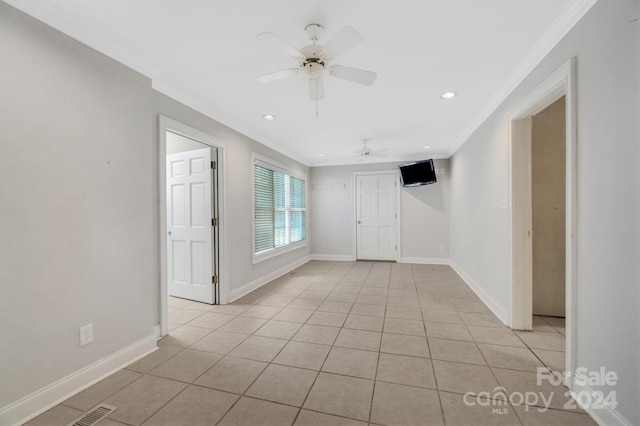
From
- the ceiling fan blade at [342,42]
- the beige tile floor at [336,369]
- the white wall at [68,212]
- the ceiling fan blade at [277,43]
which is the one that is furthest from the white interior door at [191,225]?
the ceiling fan blade at [342,42]

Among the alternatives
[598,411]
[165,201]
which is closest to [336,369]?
[598,411]

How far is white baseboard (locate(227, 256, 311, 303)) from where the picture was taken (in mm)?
3512

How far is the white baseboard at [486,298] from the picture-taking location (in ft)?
8.83

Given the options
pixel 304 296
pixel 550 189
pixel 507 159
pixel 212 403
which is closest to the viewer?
pixel 212 403

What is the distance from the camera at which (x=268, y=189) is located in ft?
14.9

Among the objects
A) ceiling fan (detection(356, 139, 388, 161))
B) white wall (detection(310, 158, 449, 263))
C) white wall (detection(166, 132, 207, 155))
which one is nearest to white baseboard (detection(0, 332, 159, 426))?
white wall (detection(166, 132, 207, 155))

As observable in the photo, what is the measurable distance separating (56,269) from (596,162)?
10.8ft

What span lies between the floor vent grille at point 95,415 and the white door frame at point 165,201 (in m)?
0.89

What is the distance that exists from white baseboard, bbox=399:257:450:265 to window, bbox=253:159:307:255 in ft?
8.01

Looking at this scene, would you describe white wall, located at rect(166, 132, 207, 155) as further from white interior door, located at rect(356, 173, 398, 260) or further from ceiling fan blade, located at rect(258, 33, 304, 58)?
white interior door, located at rect(356, 173, 398, 260)

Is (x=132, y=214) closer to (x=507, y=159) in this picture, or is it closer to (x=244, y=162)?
(x=244, y=162)

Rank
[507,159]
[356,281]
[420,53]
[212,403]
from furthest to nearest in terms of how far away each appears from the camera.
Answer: [356,281]
[507,159]
[420,53]
[212,403]

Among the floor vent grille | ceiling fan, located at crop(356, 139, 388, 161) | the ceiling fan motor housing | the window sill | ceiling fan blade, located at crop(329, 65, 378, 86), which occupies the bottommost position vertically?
the floor vent grille

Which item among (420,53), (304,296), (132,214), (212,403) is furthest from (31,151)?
(304,296)
